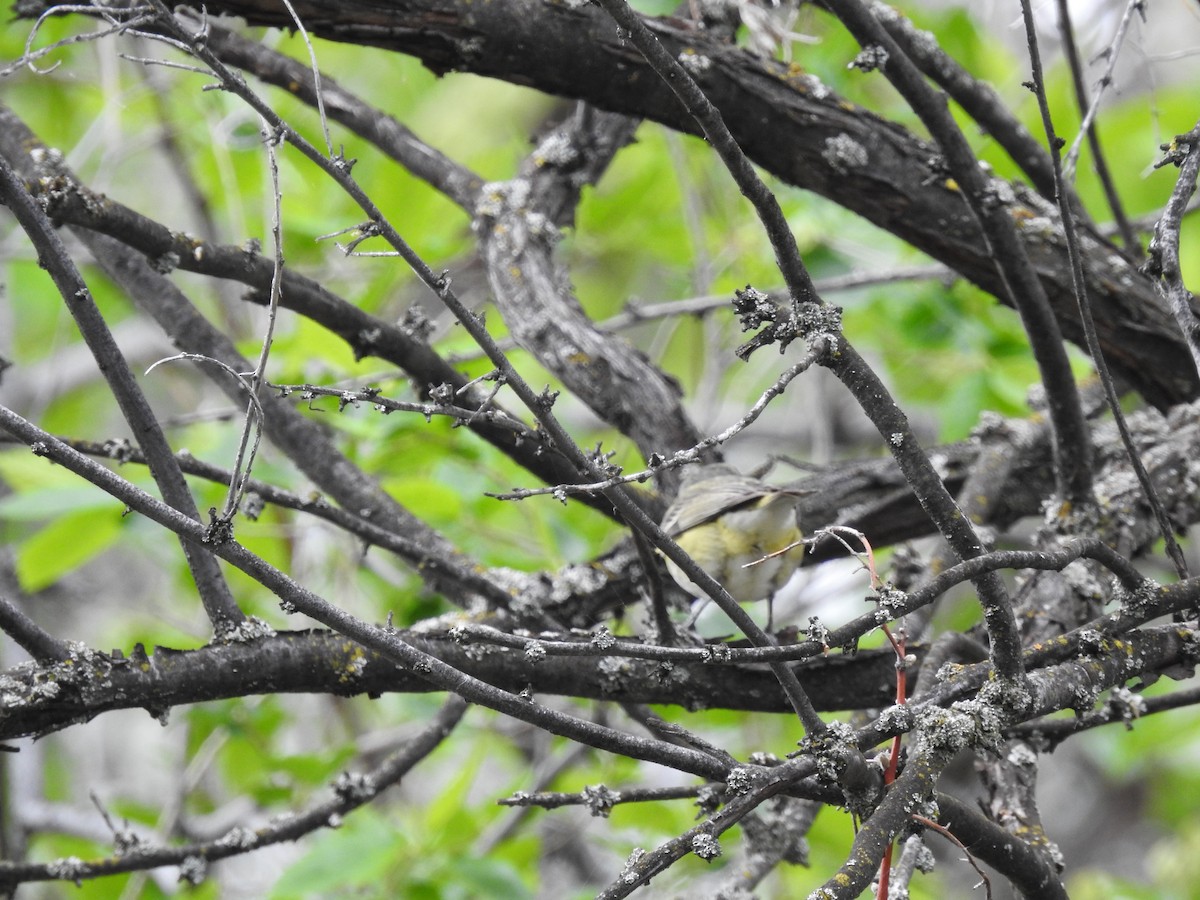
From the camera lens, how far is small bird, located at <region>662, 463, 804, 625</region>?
2775 millimetres

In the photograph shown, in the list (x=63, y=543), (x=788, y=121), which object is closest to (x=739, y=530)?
(x=788, y=121)

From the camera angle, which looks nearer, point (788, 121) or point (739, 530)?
point (788, 121)

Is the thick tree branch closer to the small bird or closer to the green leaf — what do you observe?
the small bird

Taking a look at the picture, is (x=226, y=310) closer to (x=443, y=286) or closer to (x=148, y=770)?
(x=148, y=770)

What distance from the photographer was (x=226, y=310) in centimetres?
529

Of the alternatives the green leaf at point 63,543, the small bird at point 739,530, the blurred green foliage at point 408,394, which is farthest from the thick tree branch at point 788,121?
the green leaf at point 63,543

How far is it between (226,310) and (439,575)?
3.21m

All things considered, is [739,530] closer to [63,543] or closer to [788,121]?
[788,121]

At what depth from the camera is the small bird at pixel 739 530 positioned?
2.78 meters

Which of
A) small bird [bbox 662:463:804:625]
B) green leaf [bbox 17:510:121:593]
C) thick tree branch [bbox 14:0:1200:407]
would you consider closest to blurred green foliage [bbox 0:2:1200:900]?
green leaf [bbox 17:510:121:593]

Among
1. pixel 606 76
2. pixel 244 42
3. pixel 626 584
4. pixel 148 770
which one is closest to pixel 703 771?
pixel 626 584

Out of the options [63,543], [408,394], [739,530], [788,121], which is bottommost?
[739,530]

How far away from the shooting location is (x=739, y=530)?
2.85 metres

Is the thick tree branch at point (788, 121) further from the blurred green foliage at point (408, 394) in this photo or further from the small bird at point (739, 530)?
the small bird at point (739, 530)
